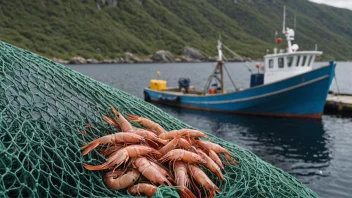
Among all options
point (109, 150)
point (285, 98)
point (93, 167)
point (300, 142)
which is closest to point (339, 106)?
point (285, 98)

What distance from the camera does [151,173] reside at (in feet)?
13.2

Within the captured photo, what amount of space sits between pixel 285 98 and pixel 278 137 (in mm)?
5283

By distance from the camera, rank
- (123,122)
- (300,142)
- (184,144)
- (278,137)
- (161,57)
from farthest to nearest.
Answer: (161,57) < (278,137) < (300,142) < (123,122) < (184,144)

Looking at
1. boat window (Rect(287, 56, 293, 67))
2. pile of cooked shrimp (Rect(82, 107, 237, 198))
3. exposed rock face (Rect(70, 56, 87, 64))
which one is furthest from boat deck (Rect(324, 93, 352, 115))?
exposed rock face (Rect(70, 56, 87, 64))

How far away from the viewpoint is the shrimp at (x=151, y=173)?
400 centimetres

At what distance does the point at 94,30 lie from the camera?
6009 inches

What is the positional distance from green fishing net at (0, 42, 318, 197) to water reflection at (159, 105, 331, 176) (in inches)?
444

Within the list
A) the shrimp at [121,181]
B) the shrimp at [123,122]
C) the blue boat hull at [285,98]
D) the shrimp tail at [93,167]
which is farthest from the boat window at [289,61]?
the shrimp tail at [93,167]

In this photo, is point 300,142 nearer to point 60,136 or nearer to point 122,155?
point 122,155

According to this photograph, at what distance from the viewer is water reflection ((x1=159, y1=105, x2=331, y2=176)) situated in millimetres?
16706

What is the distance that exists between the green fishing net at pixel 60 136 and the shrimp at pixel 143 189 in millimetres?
101

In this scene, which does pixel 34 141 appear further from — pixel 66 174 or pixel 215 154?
pixel 215 154

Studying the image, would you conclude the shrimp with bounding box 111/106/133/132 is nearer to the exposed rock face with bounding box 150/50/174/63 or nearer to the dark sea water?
the dark sea water

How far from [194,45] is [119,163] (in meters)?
167
